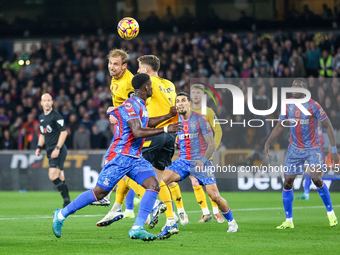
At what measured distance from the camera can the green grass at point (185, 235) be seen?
20.4 feet

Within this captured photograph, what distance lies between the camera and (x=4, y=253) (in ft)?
19.6

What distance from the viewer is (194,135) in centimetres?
916

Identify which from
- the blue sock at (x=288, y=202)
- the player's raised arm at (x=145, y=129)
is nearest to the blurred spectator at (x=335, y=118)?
the blue sock at (x=288, y=202)

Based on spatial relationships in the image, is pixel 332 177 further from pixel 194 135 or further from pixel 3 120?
pixel 3 120

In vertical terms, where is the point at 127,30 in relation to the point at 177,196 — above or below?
above

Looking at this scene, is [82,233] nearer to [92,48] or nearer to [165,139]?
[165,139]

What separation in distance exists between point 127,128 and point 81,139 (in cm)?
1140

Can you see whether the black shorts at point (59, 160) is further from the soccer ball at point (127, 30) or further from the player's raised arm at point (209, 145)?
the player's raised arm at point (209, 145)

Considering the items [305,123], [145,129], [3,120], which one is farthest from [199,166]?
[3,120]

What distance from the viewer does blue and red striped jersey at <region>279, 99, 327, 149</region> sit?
336 inches

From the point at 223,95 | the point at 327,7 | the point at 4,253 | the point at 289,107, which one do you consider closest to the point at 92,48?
the point at 223,95

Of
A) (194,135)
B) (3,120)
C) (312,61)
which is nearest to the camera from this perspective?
(194,135)

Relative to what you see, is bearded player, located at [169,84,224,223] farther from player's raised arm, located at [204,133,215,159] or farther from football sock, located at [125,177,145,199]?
football sock, located at [125,177,145,199]

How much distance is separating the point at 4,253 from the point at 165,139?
8.99 feet
